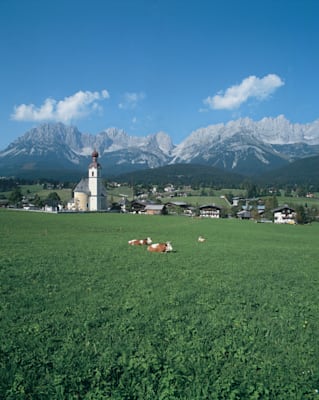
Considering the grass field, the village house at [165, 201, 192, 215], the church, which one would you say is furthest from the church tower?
the grass field

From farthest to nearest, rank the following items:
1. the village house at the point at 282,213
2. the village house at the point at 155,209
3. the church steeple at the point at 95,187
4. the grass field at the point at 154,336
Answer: the village house at the point at 155,209, the church steeple at the point at 95,187, the village house at the point at 282,213, the grass field at the point at 154,336

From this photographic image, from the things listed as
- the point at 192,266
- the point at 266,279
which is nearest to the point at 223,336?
the point at 266,279

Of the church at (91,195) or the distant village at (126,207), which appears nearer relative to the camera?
the distant village at (126,207)

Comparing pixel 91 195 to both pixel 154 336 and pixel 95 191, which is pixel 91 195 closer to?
pixel 95 191

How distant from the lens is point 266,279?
15977 mm

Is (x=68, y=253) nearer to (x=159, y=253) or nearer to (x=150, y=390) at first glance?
(x=159, y=253)

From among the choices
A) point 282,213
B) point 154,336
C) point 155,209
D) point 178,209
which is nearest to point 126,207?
point 155,209

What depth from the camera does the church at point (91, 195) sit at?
412 ft

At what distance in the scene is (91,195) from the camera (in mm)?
127375

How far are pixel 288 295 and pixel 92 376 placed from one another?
29.3 feet

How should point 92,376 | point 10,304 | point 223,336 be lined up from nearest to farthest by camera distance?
point 92,376 < point 223,336 < point 10,304

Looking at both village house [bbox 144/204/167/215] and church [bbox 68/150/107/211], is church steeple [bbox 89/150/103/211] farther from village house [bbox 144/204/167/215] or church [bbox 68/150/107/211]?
village house [bbox 144/204/167/215]

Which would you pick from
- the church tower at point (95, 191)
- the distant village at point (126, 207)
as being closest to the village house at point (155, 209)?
the distant village at point (126, 207)

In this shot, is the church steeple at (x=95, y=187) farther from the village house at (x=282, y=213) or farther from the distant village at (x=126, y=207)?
the village house at (x=282, y=213)
